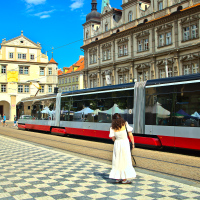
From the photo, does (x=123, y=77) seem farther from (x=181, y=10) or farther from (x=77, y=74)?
(x=77, y=74)

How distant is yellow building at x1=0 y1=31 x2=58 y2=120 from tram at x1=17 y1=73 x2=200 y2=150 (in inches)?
1353

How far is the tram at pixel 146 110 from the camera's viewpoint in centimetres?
1033

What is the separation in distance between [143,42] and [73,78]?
1634 inches

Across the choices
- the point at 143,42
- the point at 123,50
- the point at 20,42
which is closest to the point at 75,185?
the point at 143,42

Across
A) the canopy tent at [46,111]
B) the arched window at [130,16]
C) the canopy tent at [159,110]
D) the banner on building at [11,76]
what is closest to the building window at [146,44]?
the arched window at [130,16]

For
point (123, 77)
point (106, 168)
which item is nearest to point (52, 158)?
point (106, 168)

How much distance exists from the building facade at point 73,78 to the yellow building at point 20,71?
54.6 feet

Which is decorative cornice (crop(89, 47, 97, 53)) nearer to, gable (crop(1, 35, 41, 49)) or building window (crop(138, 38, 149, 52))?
building window (crop(138, 38, 149, 52))

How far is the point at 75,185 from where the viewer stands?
5898 mm

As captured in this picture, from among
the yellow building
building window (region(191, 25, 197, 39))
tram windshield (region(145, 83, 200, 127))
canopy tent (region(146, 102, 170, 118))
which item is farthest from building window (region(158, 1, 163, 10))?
the yellow building

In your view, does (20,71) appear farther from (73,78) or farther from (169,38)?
(169,38)

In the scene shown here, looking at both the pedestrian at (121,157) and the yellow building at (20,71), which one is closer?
the pedestrian at (121,157)

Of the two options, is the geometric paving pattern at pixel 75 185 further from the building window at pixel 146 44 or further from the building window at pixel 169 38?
the building window at pixel 146 44

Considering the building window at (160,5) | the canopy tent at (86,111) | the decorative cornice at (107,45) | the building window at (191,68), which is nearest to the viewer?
the canopy tent at (86,111)
